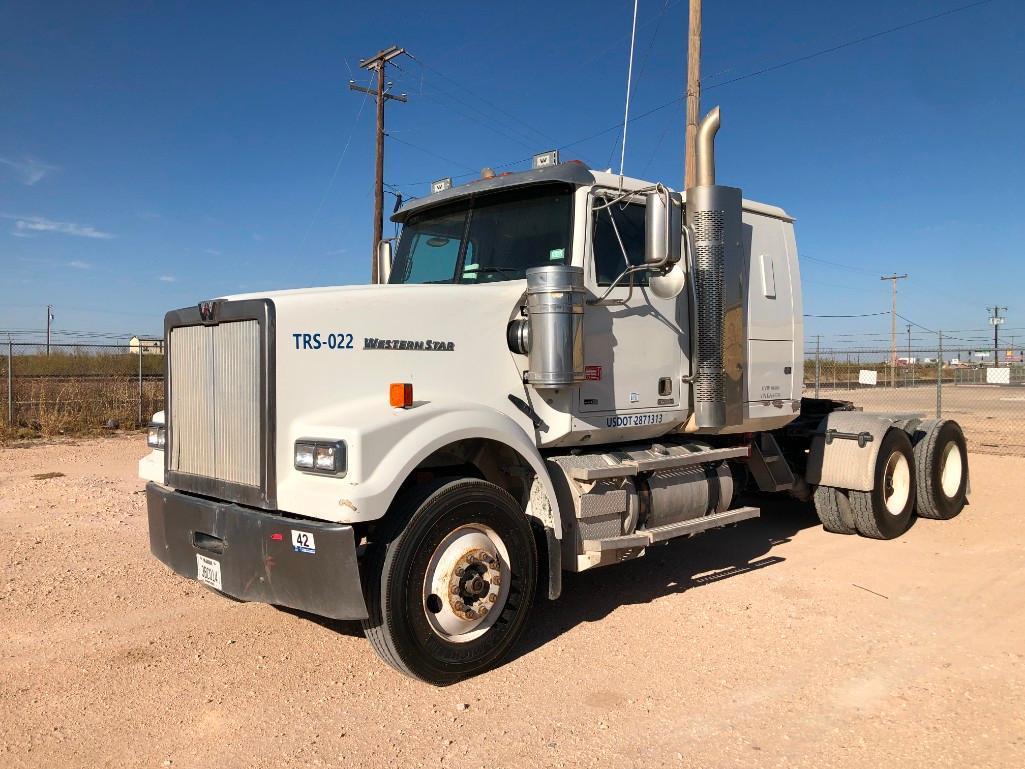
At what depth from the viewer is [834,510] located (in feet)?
24.4

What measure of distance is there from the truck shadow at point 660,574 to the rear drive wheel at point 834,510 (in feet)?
1.26

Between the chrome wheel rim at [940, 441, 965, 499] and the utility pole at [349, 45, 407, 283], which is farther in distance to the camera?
the utility pole at [349, 45, 407, 283]

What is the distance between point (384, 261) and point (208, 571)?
3.02 metres

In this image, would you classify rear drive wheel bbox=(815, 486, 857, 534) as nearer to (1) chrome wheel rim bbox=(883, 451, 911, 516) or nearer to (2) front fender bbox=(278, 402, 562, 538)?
(1) chrome wheel rim bbox=(883, 451, 911, 516)

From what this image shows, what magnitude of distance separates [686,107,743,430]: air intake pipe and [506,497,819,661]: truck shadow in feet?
4.22

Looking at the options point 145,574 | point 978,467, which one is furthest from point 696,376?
point 978,467

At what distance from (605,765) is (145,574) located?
13.5 feet

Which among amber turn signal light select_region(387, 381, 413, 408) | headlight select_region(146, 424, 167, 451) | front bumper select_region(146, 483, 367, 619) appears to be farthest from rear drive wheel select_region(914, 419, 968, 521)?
headlight select_region(146, 424, 167, 451)

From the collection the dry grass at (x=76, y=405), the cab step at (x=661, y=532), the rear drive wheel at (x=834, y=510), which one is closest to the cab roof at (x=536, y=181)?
the cab step at (x=661, y=532)

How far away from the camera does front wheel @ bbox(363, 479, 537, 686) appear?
150 inches

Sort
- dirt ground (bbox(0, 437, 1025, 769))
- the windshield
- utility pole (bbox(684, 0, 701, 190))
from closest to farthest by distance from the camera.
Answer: dirt ground (bbox(0, 437, 1025, 769)) → the windshield → utility pole (bbox(684, 0, 701, 190))

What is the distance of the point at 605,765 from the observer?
324 centimetres

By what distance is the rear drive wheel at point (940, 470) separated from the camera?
8.09m

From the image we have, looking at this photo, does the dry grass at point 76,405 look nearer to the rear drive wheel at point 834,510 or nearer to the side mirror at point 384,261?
the side mirror at point 384,261
